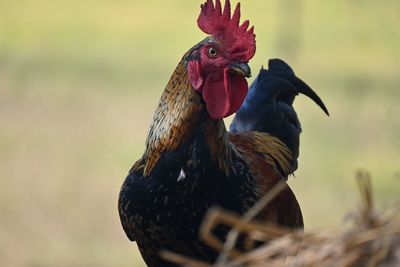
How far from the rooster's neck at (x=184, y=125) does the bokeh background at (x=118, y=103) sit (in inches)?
112

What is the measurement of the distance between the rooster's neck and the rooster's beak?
0.18m

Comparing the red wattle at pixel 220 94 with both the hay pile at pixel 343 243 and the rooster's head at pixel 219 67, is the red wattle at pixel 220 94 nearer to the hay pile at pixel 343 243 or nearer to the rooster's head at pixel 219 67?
the rooster's head at pixel 219 67

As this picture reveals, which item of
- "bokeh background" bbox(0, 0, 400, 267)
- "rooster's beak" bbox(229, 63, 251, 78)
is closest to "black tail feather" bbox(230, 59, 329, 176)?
"rooster's beak" bbox(229, 63, 251, 78)

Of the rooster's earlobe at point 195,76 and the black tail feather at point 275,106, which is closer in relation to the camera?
the rooster's earlobe at point 195,76

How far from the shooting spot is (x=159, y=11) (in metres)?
15.4

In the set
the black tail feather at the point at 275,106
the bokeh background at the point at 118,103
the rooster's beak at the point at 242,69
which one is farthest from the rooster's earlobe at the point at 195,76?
the bokeh background at the point at 118,103

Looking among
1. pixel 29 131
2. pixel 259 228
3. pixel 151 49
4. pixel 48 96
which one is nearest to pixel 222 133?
pixel 259 228

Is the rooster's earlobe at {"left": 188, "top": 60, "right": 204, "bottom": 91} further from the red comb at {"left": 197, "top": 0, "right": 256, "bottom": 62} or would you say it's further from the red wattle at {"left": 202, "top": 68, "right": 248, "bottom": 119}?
the red comb at {"left": 197, "top": 0, "right": 256, "bottom": 62}

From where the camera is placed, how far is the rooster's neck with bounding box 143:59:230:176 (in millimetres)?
4918

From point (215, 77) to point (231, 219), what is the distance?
7.66 feet

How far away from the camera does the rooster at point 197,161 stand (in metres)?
4.80

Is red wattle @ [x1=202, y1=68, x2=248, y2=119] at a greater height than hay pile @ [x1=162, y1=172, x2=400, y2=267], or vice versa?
red wattle @ [x1=202, y1=68, x2=248, y2=119]

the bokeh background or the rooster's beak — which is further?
the bokeh background

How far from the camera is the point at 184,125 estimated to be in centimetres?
493
